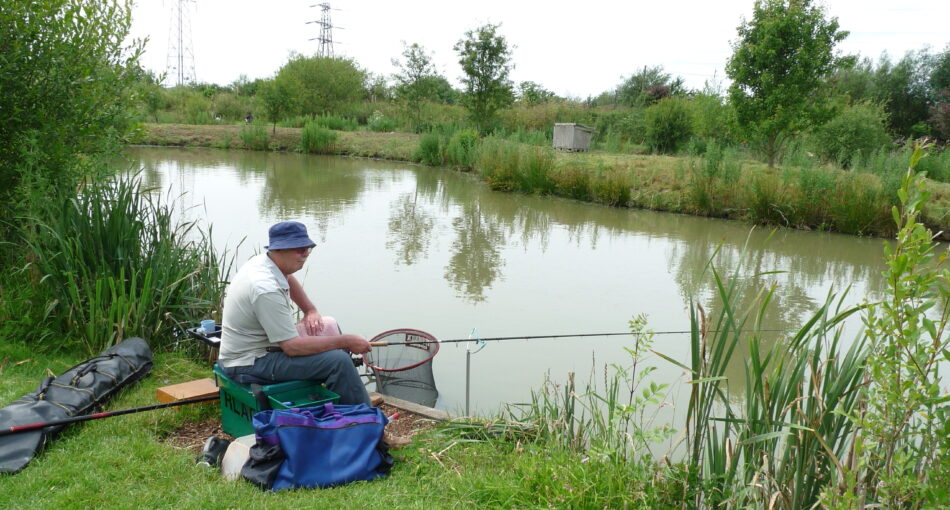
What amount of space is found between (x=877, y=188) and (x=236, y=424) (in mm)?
10701

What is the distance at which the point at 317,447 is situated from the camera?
2781 millimetres

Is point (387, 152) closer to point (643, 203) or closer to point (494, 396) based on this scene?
point (643, 203)

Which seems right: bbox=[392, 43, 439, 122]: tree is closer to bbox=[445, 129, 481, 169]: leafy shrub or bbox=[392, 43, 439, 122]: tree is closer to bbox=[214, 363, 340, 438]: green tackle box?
Result: bbox=[445, 129, 481, 169]: leafy shrub

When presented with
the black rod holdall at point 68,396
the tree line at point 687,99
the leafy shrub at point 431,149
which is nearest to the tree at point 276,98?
the tree line at point 687,99

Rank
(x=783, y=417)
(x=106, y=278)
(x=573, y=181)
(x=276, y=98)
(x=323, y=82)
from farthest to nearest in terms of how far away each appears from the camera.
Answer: (x=323, y=82)
(x=276, y=98)
(x=573, y=181)
(x=106, y=278)
(x=783, y=417)

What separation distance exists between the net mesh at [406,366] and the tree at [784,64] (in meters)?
10.4

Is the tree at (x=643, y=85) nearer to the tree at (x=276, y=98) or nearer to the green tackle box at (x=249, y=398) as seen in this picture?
the tree at (x=276, y=98)

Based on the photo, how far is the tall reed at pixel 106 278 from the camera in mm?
4098

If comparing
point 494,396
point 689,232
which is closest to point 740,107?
point 689,232

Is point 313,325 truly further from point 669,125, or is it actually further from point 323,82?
point 323,82

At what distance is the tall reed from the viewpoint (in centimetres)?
Result: 410

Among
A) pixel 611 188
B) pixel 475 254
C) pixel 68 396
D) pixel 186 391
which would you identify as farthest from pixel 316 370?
pixel 611 188

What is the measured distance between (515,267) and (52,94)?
4.99m

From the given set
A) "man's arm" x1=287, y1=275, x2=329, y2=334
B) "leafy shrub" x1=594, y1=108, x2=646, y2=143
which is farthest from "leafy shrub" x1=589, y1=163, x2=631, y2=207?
"man's arm" x1=287, y1=275, x2=329, y2=334
